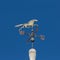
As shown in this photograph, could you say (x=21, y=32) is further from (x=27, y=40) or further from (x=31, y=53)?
(x=31, y=53)

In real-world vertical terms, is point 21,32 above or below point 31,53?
above

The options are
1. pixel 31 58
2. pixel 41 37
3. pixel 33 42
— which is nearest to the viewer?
pixel 31 58

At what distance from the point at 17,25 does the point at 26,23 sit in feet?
4.95

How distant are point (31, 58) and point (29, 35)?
299 cm

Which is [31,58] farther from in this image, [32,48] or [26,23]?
[26,23]

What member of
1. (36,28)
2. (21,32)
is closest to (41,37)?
(36,28)

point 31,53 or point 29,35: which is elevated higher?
point 29,35

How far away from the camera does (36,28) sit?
19.8 meters

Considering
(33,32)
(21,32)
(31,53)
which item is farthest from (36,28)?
(31,53)

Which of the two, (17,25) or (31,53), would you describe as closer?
(31,53)

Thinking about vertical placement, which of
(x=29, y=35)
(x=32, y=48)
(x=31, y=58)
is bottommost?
(x=31, y=58)

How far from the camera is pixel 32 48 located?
18922 millimetres

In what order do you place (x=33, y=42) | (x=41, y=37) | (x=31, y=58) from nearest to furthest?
(x=31, y=58) → (x=33, y=42) → (x=41, y=37)

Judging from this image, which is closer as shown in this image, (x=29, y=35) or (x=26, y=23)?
(x=29, y=35)
